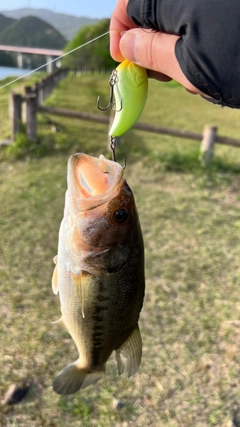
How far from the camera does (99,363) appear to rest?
69.0 inches

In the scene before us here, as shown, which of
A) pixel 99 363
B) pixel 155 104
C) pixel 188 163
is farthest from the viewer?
pixel 155 104

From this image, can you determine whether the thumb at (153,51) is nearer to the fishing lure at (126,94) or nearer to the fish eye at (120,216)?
the fishing lure at (126,94)

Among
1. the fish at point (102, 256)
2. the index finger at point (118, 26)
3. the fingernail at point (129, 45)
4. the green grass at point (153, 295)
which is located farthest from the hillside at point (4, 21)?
the fish at point (102, 256)

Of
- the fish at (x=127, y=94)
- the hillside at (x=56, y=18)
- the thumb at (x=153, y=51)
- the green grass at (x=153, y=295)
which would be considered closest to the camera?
the thumb at (x=153, y=51)

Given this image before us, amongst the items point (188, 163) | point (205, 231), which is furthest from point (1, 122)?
point (205, 231)

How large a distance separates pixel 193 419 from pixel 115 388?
0.50 metres

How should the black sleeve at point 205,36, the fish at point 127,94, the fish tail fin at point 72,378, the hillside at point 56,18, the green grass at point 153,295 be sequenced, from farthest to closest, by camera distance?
the hillside at point 56,18
the green grass at point 153,295
the fish tail fin at point 72,378
the fish at point 127,94
the black sleeve at point 205,36

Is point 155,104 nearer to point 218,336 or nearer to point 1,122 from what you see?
point 1,122

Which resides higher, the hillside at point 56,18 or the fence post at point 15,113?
the hillside at point 56,18

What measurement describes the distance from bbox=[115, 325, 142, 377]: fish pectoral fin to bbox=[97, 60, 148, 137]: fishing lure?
0.81 m

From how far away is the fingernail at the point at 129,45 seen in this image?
1484mm

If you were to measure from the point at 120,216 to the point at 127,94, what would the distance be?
47 cm

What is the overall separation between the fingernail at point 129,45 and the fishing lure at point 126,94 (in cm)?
5

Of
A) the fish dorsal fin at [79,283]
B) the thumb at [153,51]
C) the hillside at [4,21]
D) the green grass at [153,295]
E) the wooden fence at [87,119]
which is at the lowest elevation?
the green grass at [153,295]
